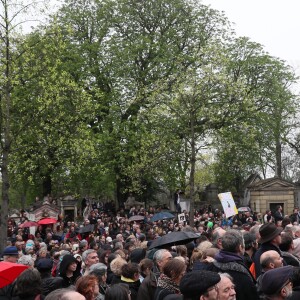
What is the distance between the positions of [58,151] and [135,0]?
1462cm

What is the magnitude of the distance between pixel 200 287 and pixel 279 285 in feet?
3.29

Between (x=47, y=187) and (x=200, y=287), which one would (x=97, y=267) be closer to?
(x=200, y=287)

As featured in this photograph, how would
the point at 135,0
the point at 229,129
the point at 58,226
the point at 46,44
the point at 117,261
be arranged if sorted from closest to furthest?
the point at 117,261
the point at 46,44
the point at 58,226
the point at 229,129
the point at 135,0

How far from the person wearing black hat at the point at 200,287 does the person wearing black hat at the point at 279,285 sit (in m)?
0.80

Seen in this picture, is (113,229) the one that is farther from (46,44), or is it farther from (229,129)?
(229,129)

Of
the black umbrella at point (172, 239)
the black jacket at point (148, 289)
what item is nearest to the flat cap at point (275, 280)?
the black jacket at point (148, 289)

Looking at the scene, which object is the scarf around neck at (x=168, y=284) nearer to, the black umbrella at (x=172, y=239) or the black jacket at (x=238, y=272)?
the black jacket at (x=238, y=272)

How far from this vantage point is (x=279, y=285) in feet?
17.2

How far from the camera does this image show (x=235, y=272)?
21.1 ft

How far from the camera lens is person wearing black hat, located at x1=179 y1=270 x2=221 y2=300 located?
4672 mm

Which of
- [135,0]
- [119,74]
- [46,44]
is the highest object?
[135,0]

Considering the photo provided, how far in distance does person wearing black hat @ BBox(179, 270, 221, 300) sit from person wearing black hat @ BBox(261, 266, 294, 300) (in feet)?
2.62

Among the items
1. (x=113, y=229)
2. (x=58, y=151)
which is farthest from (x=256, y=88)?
(x=113, y=229)

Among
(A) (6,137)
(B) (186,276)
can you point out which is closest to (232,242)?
(B) (186,276)
